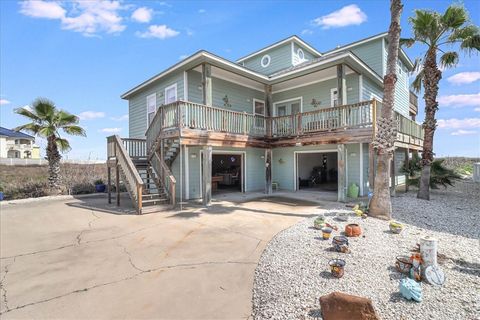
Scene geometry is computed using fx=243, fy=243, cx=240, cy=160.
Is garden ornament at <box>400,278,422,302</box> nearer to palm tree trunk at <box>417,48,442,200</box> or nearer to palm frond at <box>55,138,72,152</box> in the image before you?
palm tree trunk at <box>417,48,442,200</box>

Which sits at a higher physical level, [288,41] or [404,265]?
[288,41]

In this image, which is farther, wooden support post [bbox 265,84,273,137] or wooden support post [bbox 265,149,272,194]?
wooden support post [bbox 265,149,272,194]

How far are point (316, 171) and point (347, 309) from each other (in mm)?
15163

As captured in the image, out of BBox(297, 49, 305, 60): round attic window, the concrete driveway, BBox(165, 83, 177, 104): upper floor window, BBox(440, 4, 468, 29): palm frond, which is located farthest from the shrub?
BBox(165, 83, 177, 104): upper floor window

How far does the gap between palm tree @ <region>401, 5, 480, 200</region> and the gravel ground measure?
5.19m

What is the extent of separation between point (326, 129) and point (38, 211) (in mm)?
11705

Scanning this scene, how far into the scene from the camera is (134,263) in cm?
448

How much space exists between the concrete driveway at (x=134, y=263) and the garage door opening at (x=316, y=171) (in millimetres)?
7577

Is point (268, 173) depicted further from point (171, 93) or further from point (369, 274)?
point (369, 274)

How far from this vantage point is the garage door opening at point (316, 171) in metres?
15.7

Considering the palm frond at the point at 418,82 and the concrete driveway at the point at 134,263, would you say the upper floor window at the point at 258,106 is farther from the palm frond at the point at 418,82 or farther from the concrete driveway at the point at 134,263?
the palm frond at the point at 418,82

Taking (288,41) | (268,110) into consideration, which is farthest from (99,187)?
(288,41)

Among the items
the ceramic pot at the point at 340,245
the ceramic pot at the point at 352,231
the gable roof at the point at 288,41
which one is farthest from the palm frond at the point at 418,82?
the ceramic pot at the point at 340,245

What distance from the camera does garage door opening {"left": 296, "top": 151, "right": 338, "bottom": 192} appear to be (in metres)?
15.7
